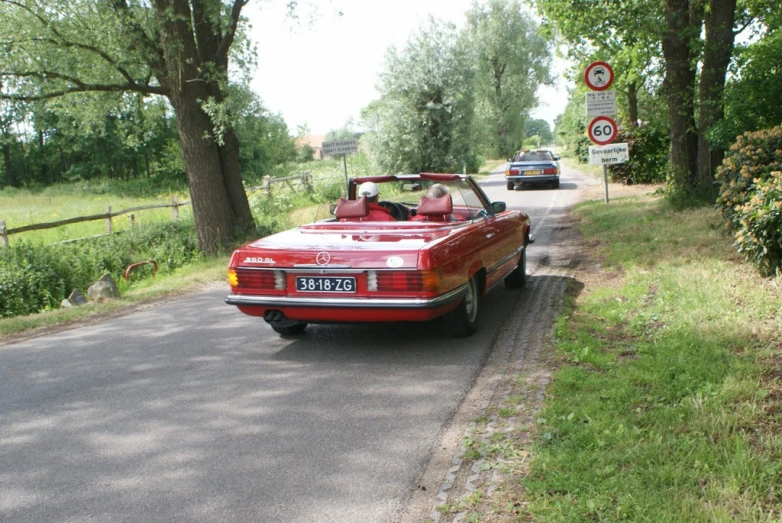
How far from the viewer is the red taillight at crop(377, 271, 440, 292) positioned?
5.46m

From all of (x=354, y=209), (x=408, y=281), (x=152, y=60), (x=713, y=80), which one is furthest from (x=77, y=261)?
(x=713, y=80)

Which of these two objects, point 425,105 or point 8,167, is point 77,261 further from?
point 8,167

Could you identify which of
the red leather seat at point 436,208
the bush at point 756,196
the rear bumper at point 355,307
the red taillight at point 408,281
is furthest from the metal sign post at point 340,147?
the red taillight at point 408,281

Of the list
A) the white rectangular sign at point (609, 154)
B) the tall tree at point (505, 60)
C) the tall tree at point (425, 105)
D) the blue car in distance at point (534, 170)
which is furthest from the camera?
the tall tree at point (505, 60)

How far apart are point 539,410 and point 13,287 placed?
436 inches

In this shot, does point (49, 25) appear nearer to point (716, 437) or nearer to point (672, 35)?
point (672, 35)

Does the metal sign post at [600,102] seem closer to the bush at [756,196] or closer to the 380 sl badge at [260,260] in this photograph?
the bush at [756,196]

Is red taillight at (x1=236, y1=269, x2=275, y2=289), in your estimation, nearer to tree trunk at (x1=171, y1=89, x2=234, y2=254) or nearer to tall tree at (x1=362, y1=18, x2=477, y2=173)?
tree trunk at (x1=171, y1=89, x2=234, y2=254)

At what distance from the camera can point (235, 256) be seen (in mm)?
6133

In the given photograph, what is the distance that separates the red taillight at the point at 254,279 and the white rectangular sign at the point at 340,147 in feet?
42.7

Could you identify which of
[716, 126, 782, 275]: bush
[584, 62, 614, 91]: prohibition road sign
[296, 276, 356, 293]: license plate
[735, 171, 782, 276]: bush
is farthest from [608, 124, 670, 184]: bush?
[296, 276, 356, 293]: license plate

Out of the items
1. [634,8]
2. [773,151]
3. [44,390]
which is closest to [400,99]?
[634,8]

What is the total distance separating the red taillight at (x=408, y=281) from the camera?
5.46 m

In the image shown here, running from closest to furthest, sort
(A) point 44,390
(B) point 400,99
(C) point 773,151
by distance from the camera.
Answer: (A) point 44,390, (C) point 773,151, (B) point 400,99
